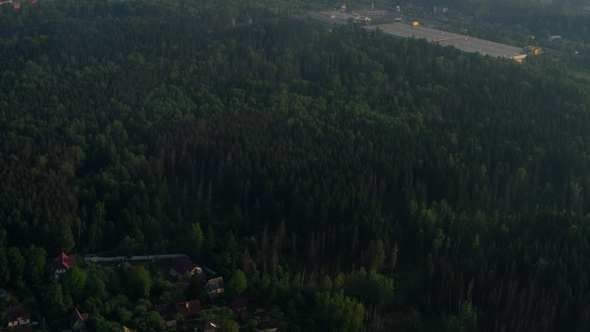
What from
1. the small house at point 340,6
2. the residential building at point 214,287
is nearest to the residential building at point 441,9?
the small house at point 340,6

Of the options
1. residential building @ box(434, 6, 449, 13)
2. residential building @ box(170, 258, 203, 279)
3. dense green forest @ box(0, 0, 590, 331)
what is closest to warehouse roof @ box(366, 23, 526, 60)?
dense green forest @ box(0, 0, 590, 331)

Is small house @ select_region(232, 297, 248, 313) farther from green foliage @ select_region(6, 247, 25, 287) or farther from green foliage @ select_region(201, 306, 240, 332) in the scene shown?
green foliage @ select_region(6, 247, 25, 287)

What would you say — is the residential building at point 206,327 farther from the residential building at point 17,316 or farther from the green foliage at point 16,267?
the green foliage at point 16,267

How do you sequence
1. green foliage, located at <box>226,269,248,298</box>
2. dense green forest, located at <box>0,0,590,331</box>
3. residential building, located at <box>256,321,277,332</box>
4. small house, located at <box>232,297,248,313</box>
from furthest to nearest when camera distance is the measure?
1. dense green forest, located at <box>0,0,590,331</box>
2. green foliage, located at <box>226,269,248,298</box>
3. small house, located at <box>232,297,248,313</box>
4. residential building, located at <box>256,321,277,332</box>

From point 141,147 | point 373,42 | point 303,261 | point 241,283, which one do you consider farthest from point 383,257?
point 373,42

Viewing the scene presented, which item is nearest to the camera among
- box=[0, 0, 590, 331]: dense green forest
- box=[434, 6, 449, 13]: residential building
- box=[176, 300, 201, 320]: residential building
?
box=[176, 300, 201, 320]: residential building
